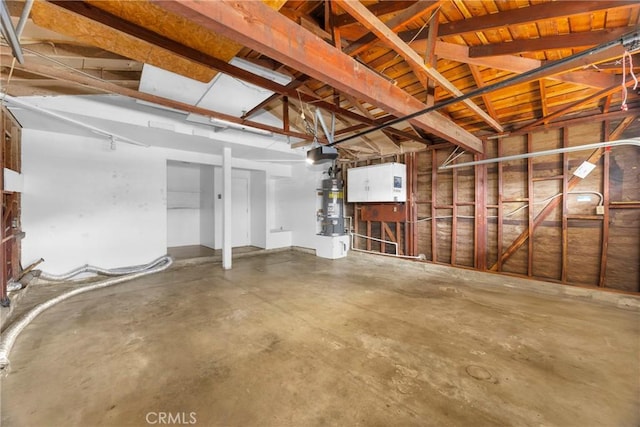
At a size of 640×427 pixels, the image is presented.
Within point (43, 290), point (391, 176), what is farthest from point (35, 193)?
point (391, 176)

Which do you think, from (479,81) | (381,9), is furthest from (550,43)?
(381,9)

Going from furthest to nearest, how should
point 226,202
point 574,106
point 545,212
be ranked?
point 226,202, point 545,212, point 574,106

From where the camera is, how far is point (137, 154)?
4672mm

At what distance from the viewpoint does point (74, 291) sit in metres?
3.42

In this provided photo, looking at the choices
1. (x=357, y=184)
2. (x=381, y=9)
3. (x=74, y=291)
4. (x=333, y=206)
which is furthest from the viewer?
(x=333, y=206)

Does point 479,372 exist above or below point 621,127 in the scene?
below

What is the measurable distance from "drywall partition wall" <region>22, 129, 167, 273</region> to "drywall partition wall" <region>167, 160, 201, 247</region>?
2408 mm

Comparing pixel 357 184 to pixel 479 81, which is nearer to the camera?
pixel 479 81

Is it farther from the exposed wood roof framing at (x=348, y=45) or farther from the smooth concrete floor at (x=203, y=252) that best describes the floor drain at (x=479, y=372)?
the smooth concrete floor at (x=203, y=252)

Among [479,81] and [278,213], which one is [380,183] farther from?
[278,213]

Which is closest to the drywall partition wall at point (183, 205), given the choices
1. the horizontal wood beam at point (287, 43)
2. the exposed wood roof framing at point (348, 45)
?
the exposed wood roof framing at point (348, 45)

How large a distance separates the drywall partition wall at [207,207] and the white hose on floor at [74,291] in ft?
6.73

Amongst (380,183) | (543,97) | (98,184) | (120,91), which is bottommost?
(98,184)

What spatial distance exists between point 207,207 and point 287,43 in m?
6.45
